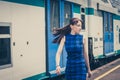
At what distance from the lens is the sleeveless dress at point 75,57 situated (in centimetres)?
577

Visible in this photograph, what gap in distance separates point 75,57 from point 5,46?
5.86ft

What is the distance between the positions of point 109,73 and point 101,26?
9.54ft

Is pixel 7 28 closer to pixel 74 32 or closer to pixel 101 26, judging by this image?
pixel 74 32

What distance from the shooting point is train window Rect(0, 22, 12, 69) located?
6.86 metres

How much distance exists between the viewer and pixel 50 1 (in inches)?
357

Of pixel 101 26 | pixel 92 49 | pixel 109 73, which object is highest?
pixel 101 26

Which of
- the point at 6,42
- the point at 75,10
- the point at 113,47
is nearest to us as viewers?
the point at 6,42

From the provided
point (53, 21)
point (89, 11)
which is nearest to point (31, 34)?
point (53, 21)

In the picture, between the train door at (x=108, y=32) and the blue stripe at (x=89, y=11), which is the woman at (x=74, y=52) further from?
the train door at (x=108, y=32)

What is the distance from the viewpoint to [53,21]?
9.30 m

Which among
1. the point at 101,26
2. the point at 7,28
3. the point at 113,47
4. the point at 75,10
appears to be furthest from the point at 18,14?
the point at 113,47

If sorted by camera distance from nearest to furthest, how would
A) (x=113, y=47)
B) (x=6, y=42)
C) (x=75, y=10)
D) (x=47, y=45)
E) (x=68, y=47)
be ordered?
(x=68, y=47), (x=6, y=42), (x=47, y=45), (x=75, y=10), (x=113, y=47)

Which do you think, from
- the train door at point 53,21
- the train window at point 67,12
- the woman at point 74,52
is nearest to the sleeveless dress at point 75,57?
the woman at point 74,52

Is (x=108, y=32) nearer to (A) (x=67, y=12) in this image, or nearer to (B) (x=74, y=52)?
(A) (x=67, y=12)
